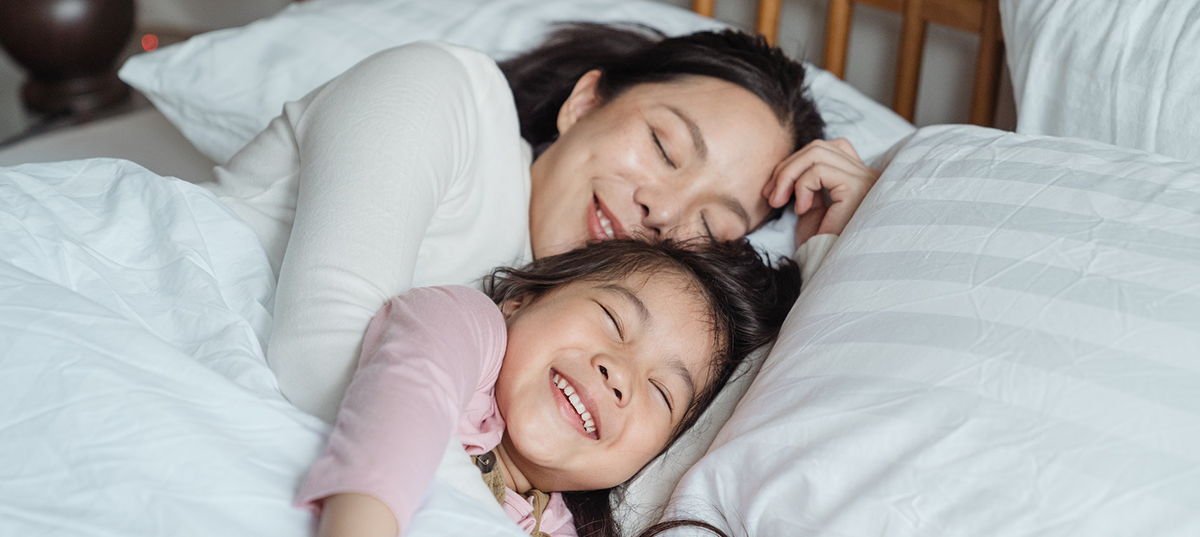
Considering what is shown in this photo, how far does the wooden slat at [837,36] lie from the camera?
1.77m

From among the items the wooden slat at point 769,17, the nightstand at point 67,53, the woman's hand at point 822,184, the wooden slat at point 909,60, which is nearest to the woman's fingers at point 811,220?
the woman's hand at point 822,184

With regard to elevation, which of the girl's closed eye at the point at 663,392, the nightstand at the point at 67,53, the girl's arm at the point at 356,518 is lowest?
the nightstand at the point at 67,53

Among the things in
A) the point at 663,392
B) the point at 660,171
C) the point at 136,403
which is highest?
the point at 136,403

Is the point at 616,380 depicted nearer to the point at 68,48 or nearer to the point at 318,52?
the point at 318,52

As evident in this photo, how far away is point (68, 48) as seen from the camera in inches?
104

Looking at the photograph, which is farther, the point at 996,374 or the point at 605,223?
the point at 605,223

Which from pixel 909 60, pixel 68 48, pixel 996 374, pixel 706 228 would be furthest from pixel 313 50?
pixel 68 48

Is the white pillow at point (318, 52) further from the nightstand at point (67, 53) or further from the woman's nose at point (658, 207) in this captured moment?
the nightstand at point (67, 53)

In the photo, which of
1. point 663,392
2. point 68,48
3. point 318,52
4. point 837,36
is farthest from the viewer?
point 68,48

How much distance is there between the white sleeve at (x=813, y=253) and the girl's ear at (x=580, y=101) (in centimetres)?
41

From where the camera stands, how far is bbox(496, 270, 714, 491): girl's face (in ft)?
3.11

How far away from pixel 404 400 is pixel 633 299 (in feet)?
1.27

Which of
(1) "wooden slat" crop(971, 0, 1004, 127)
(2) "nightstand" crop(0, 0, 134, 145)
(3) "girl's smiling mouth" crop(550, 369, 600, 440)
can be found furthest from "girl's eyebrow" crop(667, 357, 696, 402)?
(2) "nightstand" crop(0, 0, 134, 145)

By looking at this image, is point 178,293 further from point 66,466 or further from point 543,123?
point 543,123
